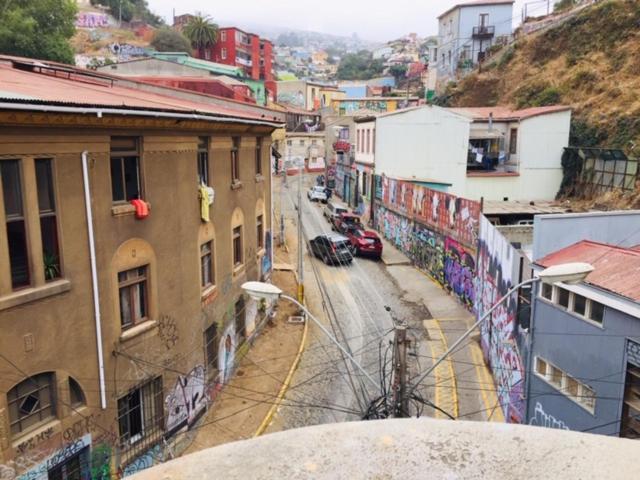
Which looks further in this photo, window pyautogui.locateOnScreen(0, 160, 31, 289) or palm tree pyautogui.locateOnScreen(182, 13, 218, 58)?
palm tree pyautogui.locateOnScreen(182, 13, 218, 58)

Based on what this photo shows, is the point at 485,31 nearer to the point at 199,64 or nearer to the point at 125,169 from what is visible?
the point at 199,64

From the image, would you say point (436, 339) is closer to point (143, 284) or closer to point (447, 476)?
point (143, 284)

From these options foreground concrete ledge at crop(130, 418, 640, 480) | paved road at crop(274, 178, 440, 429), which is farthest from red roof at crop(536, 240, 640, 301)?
foreground concrete ledge at crop(130, 418, 640, 480)

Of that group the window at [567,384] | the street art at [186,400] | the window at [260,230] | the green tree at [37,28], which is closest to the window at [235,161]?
the window at [260,230]

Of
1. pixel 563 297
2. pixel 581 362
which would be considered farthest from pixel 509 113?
pixel 581 362

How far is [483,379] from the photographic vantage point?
19.1m

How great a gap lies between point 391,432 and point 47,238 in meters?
8.54

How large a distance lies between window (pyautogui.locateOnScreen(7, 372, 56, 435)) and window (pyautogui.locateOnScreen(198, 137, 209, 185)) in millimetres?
7234

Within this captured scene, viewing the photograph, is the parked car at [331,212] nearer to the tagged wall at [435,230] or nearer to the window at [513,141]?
the tagged wall at [435,230]

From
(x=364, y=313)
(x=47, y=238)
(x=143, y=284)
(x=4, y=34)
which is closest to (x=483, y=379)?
(x=364, y=313)

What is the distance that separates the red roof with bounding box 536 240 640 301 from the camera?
11.8 metres

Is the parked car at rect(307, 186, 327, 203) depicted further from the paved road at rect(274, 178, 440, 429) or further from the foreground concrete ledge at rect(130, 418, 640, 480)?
the foreground concrete ledge at rect(130, 418, 640, 480)

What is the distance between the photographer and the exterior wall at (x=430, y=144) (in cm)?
3666

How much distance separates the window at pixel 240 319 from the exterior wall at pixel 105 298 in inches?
108
